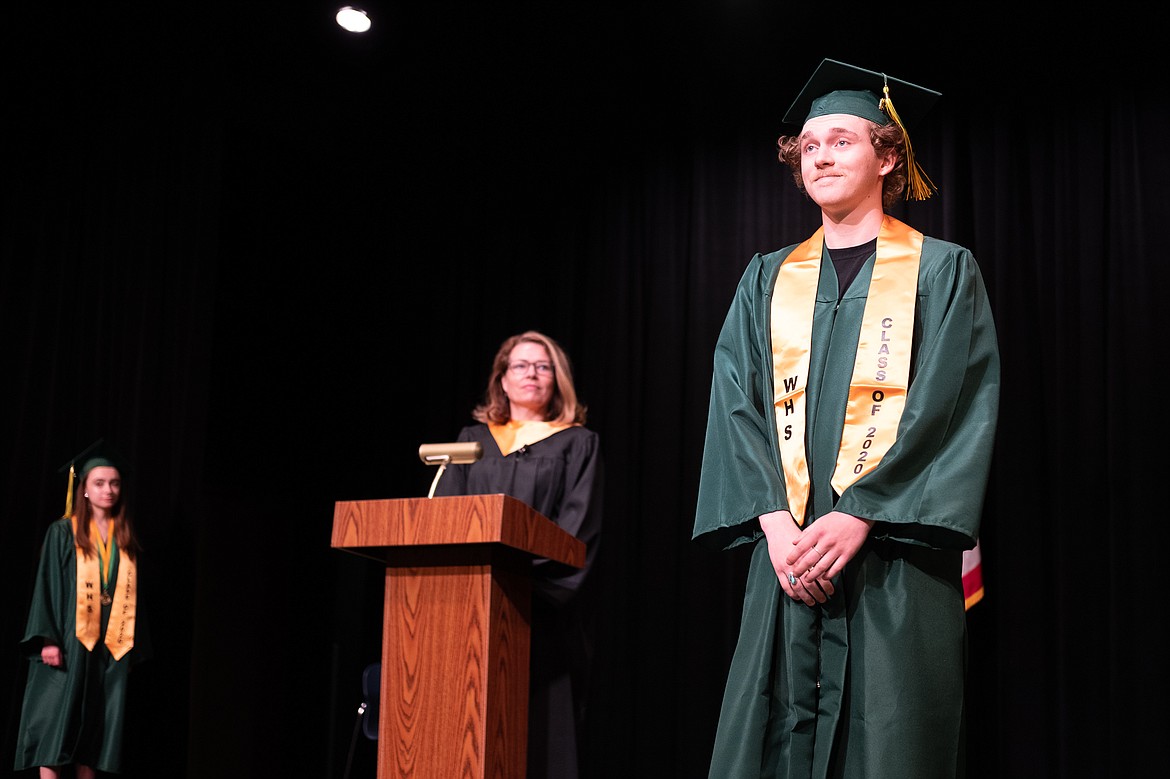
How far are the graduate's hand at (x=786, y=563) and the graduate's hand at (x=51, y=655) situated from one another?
3.69 m

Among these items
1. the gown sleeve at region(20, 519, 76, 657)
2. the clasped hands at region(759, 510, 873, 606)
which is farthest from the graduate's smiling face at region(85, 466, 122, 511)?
the clasped hands at region(759, 510, 873, 606)

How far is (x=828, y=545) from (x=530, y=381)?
7.21ft

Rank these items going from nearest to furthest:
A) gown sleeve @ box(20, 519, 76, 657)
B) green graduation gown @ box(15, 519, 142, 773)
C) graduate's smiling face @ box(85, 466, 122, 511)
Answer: green graduation gown @ box(15, 519, 142, 773) < gown sleeve @ box(20, 519, 76, 657) < graduate's smiling face @ box(85, 466, 122, 511)

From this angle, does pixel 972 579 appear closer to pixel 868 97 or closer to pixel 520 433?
pixel 520 433

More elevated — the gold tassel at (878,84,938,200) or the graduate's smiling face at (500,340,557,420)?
the gold tassel at (878,84,938,200)

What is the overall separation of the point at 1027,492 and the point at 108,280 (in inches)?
168

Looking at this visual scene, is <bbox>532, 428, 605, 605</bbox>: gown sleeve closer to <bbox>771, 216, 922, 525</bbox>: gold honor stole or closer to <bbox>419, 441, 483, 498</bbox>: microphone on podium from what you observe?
<bbox>419, 441, 483, 498</bbox>: microphone on podium

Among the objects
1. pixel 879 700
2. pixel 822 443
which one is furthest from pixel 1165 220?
pixel 879 700

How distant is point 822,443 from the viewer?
2162 millimetres

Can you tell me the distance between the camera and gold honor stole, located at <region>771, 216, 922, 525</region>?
211 cm

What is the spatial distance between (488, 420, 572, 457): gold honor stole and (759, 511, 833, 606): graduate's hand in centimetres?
192

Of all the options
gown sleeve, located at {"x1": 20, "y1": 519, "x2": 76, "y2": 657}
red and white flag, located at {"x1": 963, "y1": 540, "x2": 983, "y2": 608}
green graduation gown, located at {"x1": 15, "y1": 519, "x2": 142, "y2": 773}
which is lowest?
green graduation gown, located at {"x1": 15, "y1": 519, "x2": 142, "y2": 773}

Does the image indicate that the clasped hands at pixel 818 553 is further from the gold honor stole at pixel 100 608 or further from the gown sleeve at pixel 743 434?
the gold honor stole at pixel 100 608

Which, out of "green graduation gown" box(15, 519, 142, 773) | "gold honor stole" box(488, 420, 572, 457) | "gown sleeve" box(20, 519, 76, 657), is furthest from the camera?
"gown sleeve" box(20, 519, 76, 657)
